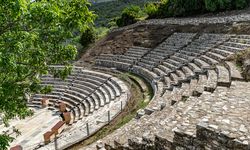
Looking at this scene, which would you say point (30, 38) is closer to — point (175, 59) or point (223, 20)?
point (175, 59)

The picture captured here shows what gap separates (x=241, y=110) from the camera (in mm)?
6707

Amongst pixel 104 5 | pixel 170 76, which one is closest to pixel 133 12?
pixel 170 76

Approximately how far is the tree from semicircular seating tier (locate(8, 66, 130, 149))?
4.57m

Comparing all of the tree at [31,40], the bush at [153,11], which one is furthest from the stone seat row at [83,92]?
the bush at [153,11]

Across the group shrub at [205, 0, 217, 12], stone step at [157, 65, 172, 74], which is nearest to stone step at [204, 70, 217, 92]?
stone step at [157, 65, 172, 74]

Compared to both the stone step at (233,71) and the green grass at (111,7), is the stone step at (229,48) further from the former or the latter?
A: the green grass at (111,7)

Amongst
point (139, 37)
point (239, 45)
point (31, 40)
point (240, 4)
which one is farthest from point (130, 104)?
point (240, 4)

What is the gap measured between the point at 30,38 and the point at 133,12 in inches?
1187

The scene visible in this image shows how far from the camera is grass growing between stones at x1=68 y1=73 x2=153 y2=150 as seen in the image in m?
12.6

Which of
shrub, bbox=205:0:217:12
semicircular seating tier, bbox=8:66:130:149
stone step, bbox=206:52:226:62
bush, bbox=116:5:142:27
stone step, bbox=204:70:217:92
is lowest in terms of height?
semicircular seating tier, bbox=8:66:130:149

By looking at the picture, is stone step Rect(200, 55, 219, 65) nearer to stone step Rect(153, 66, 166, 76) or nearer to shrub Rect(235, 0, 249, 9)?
stone step Rect(153, 66, 166, 76)

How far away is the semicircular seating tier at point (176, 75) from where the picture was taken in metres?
7.40

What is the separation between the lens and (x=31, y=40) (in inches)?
333

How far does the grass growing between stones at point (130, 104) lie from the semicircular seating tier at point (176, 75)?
698 millimetres
